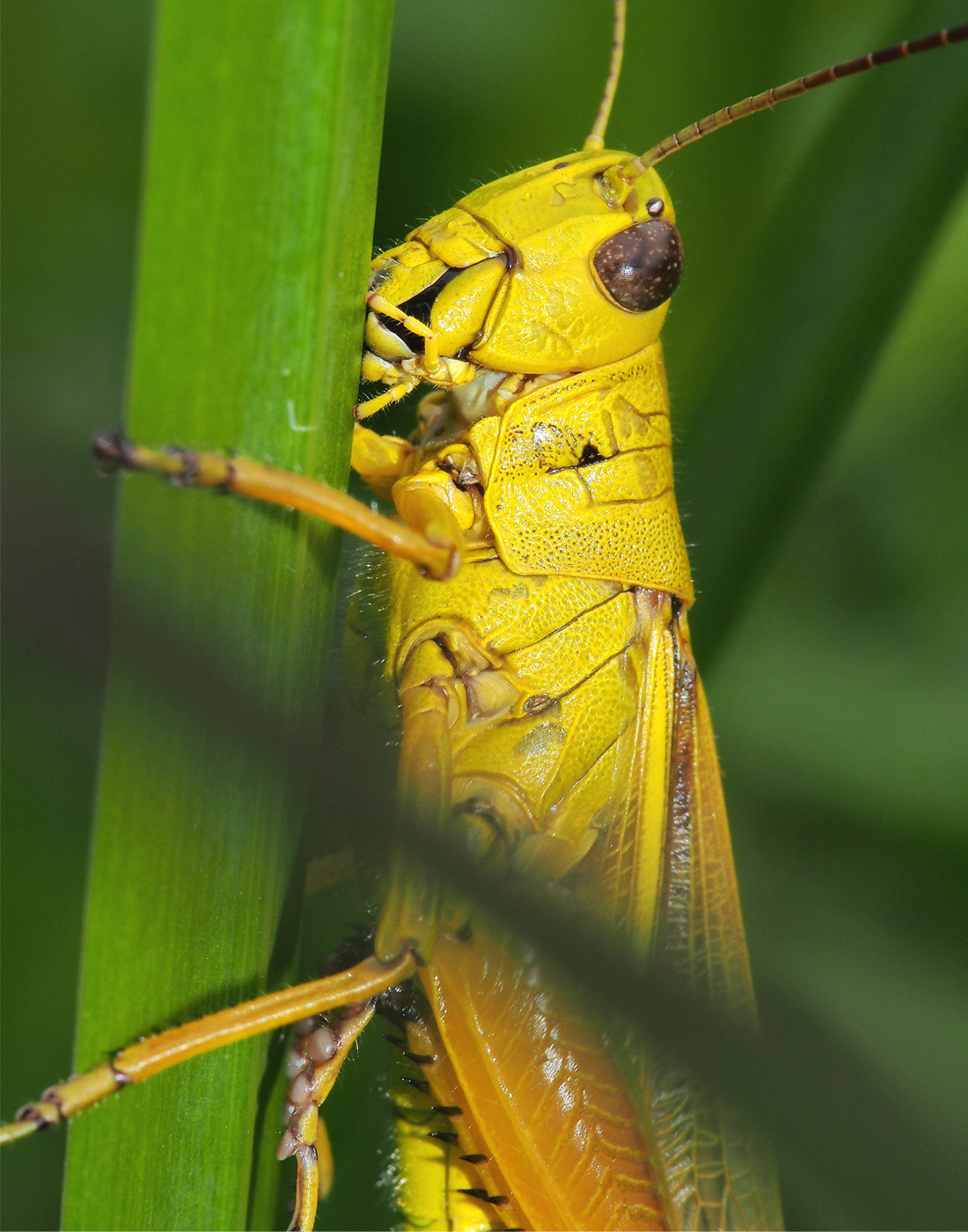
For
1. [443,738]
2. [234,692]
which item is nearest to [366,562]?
[443,738]

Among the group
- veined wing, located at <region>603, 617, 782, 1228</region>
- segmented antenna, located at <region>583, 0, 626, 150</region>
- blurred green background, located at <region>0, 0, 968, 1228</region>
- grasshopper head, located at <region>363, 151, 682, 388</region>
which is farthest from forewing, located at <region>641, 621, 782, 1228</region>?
segmented antenna, located at <region>583, 0, 626, 150</region>

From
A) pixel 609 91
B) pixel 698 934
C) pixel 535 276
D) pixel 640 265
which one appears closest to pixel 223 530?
pixel 535 276

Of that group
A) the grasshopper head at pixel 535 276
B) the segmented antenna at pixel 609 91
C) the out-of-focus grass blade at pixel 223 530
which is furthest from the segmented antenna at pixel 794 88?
the out-of-focus grass blade at pixel 223 530

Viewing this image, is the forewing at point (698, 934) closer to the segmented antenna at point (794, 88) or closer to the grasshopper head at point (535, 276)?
the grasshopper head at point (535, 276)

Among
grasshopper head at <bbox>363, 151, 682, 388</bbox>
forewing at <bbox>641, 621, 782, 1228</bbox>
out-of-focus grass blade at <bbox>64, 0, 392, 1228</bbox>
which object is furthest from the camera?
forewing at <bbox>641, 621, 782, 1228</bbox>

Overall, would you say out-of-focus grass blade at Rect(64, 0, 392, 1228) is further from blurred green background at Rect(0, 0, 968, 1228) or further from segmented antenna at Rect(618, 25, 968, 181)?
segmented antenna at Rect(618, 25, 968, 181)

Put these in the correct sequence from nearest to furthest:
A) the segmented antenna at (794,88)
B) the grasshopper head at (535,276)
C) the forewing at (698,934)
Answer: the segmented antenna at (794,88), the grasshopper head at (535,276), the forewing at (698,934)

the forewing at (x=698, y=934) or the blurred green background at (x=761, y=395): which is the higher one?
the blurred green background at (x=761, y=395)

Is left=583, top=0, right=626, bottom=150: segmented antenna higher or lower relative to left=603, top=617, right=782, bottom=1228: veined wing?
higher
